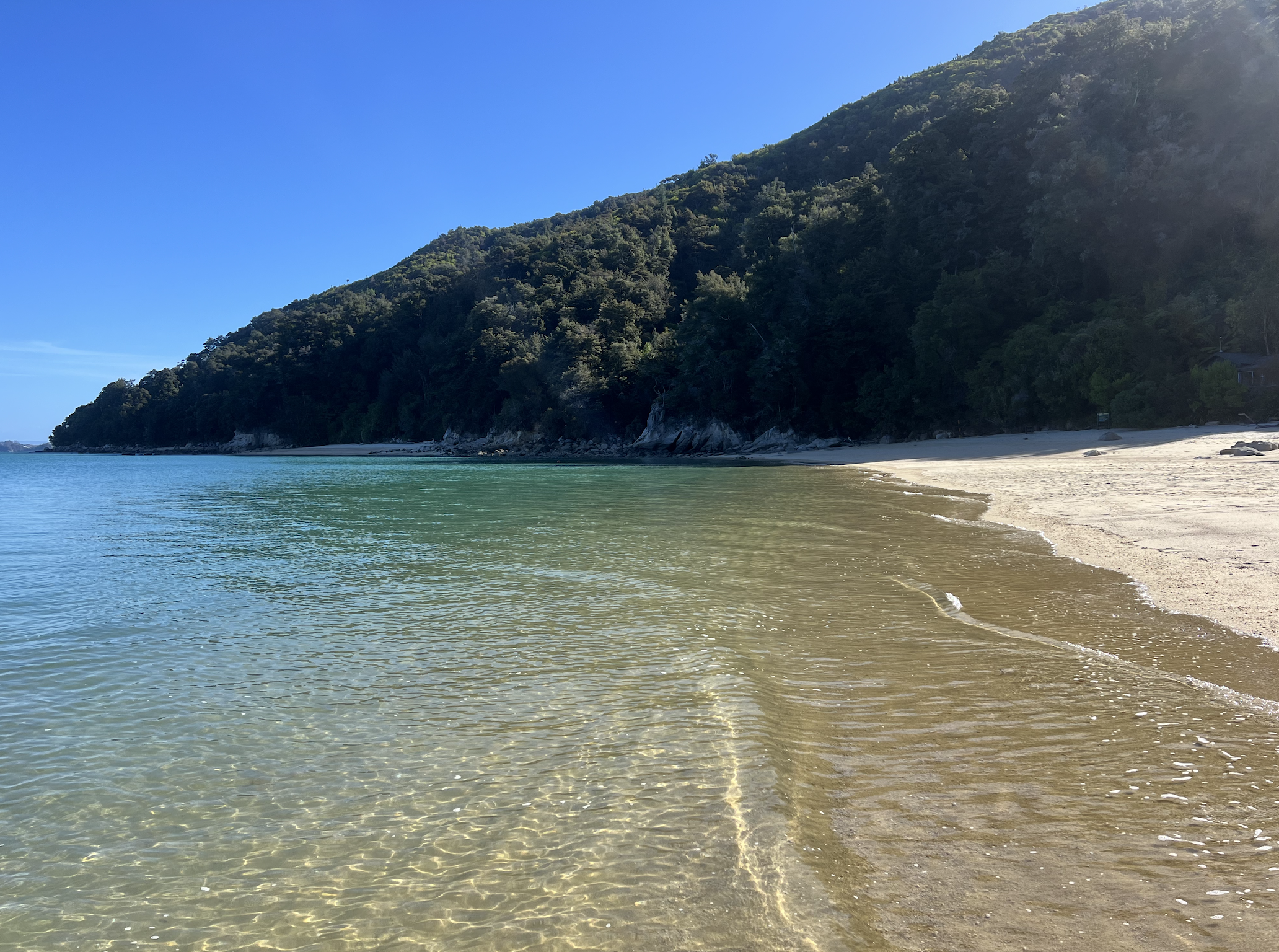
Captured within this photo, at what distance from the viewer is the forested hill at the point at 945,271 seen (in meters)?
31.9

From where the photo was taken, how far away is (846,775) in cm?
410

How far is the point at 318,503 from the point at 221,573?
11.5 metres

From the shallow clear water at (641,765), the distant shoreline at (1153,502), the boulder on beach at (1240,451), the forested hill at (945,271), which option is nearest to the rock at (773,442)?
the forested hill at (945,271)

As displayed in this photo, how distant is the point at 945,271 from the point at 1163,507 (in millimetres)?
33744

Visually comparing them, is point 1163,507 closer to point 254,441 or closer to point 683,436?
point 683,436

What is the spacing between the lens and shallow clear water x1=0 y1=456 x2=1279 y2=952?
2.97 metres

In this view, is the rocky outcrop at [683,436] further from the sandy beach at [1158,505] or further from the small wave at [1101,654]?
the small wave at [1101,654]

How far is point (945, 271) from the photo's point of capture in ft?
138

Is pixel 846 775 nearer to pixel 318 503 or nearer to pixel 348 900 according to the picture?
pixel 348 900

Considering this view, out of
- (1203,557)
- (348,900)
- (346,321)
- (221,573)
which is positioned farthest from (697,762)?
(346,321)

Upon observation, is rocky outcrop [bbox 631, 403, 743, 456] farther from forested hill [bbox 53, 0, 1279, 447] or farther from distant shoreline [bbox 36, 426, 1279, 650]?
distant shoreline [bbox 36, 426, 1279, 650]

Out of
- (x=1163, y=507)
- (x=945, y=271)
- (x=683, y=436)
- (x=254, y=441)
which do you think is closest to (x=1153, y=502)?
(x=1163, y=507)

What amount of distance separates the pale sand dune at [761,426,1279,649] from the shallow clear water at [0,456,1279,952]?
0.74 meters

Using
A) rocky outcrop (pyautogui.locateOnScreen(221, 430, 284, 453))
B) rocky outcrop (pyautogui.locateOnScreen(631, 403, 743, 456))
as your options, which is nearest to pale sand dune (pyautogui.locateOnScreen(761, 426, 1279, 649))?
rocky outcrop (pyautogui.locateOnScreen(631, 403, 743, 456))
